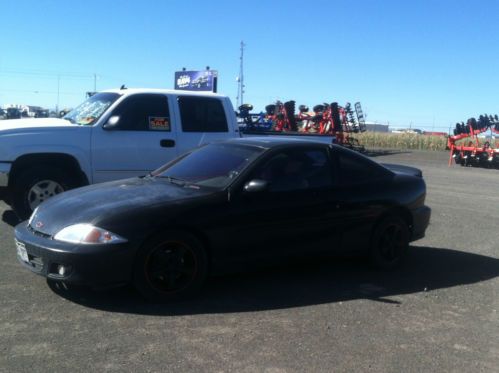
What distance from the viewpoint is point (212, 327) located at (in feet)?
14.2

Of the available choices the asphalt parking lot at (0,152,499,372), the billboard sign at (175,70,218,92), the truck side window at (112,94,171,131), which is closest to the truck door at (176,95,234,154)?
the truck side window at (112,94,171,131)

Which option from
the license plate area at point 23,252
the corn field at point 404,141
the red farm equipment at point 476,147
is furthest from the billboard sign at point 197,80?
the license plate area at point 23,252

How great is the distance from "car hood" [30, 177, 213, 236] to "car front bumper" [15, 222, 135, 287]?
0.65 feet

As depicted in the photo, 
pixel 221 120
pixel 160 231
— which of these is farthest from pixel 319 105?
pixel 160 231

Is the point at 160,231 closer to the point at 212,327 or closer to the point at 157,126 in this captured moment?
the point at 212,327

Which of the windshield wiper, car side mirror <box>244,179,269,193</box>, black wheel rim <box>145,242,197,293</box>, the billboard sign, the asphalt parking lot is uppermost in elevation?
the billboard sign

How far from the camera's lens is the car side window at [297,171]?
17.8 ft

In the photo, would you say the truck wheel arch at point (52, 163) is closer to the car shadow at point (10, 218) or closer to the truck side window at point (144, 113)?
the car shadow at point (10, 218)

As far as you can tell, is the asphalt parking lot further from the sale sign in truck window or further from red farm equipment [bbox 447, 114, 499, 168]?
red farm equipment [bbox 447, 114, 499, 168]

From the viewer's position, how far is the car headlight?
447 centimetres

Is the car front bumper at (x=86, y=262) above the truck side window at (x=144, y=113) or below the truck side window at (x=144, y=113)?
below

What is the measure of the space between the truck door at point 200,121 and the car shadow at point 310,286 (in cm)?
316

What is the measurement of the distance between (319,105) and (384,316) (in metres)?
25.4

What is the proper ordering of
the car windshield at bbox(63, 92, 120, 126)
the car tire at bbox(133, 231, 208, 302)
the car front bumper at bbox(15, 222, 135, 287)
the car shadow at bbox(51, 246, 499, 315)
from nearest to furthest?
the car front bumper at bbox(15, 222, 135, 287) < the car tire at bbox(133, 231, 208, 302) < the car shadow at bbox(51, 246, 499, 315) < the car windshield at bbox(63, 92, 120, 126)
